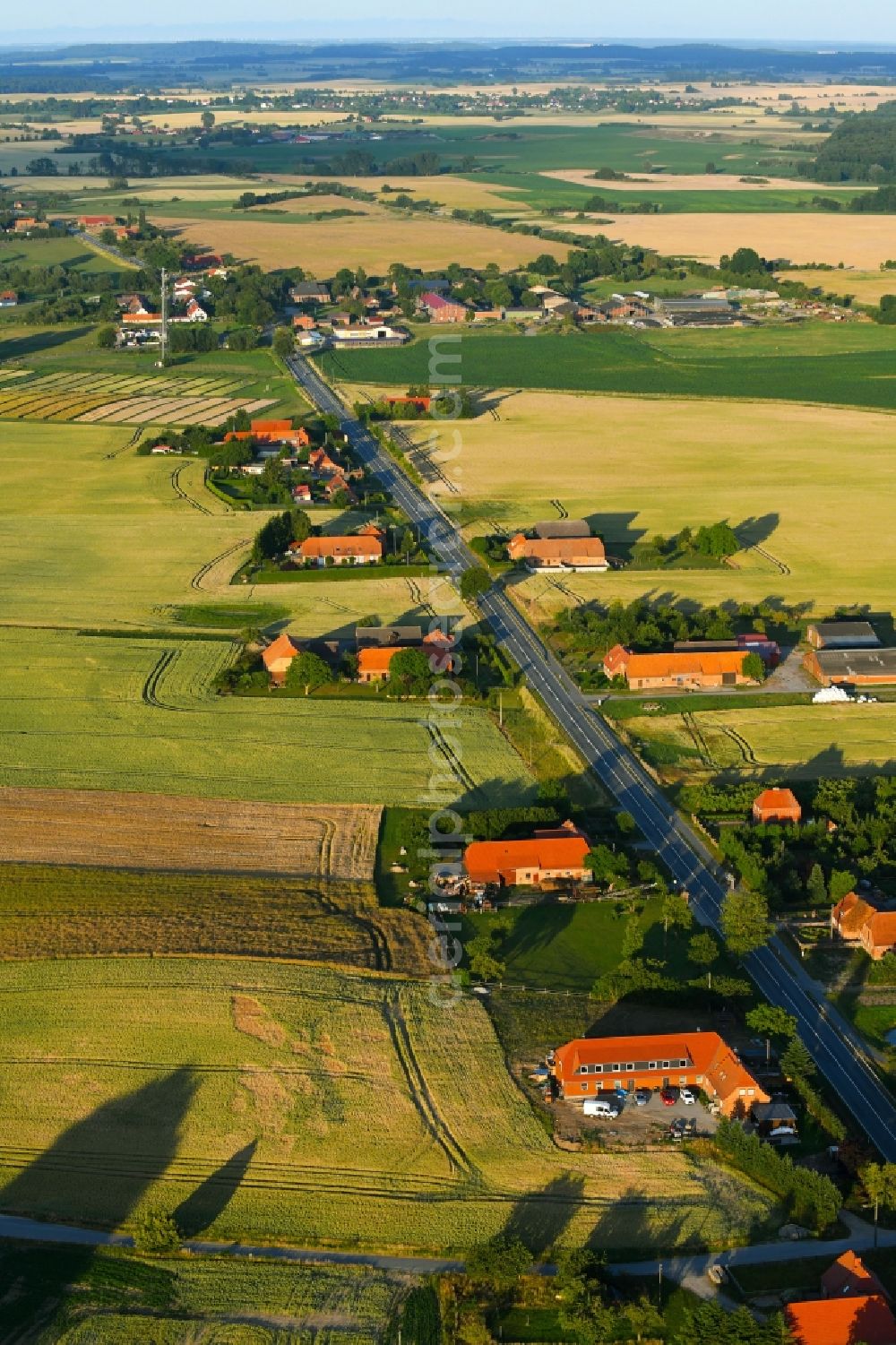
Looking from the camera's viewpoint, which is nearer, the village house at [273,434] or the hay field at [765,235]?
the village house at [273,434]

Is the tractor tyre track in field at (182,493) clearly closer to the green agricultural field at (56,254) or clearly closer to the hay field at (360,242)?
the green agricultural field at (56,254)

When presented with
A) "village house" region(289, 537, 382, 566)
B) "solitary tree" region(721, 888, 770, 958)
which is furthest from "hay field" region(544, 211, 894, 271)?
"solitary tree" region(721, 888, 770, 958)

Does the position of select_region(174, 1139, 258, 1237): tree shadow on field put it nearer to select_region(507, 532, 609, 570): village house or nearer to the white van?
the white van

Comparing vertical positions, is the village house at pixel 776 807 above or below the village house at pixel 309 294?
below

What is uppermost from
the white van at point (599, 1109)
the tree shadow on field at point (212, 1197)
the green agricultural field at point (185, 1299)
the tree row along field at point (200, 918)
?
the tree row along field at point (200, 918)

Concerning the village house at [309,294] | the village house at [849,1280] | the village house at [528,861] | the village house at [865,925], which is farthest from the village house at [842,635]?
the village house at [309,294]

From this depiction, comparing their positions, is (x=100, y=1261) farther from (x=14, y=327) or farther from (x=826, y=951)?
(x=14, y=327)
